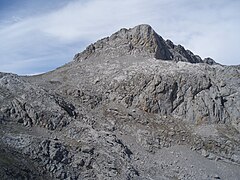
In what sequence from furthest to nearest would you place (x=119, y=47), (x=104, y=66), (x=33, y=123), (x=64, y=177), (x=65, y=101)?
(x=119, y=47), (x=104, y=66), (x=65, y=101), (x=33, y=123), (x=64, y=177)

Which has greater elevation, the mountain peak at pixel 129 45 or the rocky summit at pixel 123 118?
the mountain peak at pixel 129 45

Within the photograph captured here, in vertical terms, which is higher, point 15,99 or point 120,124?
point 15,99

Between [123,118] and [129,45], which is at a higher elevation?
[129,45]

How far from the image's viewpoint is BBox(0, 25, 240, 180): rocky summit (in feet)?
108

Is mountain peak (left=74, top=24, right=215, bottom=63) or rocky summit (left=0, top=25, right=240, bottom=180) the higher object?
mountain peak (left=74, top=24, right=215, bottom=63)

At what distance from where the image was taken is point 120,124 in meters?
42.3

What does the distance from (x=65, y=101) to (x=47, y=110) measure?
13.6 feet

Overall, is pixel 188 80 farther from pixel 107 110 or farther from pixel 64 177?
pixel 64 177

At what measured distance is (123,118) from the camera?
43219mm

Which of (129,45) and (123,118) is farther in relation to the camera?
(129,45)

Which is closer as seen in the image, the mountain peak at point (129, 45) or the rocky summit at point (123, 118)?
the rocky summit at point (123, 118)

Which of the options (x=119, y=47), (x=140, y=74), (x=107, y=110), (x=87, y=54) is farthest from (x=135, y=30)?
(x=107, y=110)

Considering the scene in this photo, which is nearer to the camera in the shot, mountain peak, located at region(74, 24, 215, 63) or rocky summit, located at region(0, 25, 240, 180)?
rocky summit, located at region(0, 25, 240, 180)

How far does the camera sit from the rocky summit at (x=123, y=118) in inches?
1297
